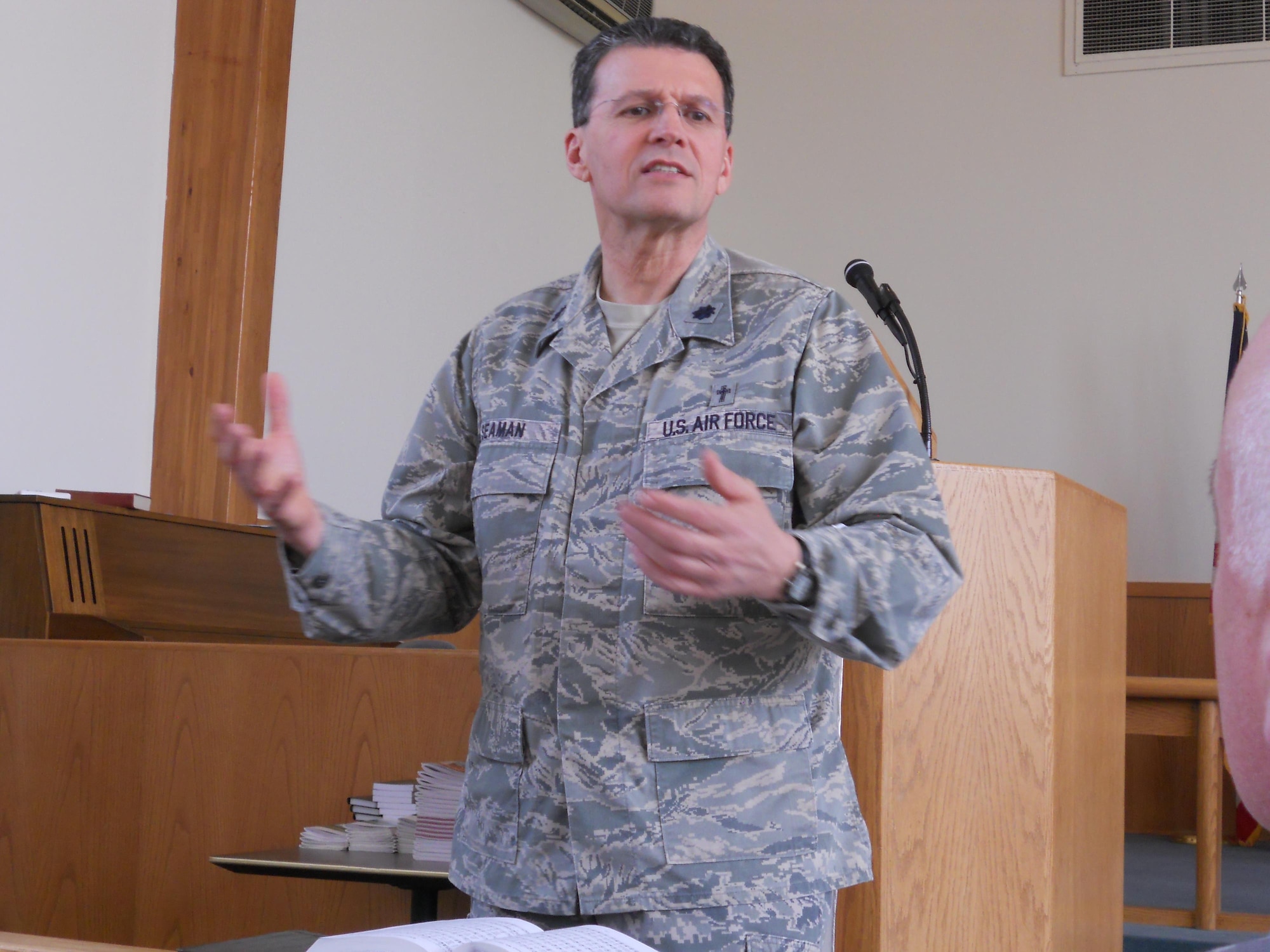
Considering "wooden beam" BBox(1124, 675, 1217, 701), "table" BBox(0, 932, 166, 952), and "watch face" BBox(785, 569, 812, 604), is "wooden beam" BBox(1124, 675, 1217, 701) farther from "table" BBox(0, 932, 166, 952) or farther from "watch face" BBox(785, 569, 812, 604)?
"table" BBox(0, 932, 166, 952)

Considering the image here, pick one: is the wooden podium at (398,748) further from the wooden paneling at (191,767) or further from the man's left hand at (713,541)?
the man's left hand at (713,541)

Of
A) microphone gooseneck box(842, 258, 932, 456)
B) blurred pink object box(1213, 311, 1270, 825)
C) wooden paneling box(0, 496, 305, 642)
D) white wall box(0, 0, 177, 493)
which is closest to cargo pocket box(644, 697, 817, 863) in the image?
blurred pink object box(1213, 311, 1270, 825)

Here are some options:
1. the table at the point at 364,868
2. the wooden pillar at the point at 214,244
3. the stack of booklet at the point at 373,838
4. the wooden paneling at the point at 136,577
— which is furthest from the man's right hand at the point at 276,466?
the wooden pillar at the point at 214,244

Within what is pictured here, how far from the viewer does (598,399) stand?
4.19ft

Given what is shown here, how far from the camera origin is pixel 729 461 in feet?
3.87

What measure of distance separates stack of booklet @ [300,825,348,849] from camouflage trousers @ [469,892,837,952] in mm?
1221

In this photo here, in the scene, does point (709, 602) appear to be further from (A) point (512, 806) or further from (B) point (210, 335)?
(B) point (210, 335)

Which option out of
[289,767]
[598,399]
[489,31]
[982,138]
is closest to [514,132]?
[489,31]

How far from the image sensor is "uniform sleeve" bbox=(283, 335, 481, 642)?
1.23 meters

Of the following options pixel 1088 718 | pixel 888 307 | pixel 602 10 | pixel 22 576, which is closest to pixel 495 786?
pixel 1088 718

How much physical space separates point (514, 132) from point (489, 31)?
1.29 ft

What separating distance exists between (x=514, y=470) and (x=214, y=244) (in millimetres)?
2899

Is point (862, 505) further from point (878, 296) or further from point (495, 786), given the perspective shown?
point (878, 296)

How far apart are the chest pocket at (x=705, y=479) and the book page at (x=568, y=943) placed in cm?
34
